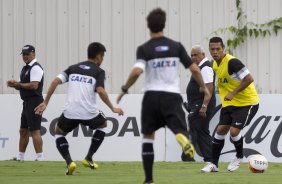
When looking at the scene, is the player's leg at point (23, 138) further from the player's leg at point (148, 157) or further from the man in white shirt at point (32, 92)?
the player's leg at point (148, 157)

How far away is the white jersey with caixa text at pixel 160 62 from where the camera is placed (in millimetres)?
11695

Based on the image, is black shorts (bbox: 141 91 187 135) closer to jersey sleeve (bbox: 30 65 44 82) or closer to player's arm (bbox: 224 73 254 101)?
player's arm (bbox: 224 73 254 101)

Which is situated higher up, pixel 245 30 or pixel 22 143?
pixel 245 30

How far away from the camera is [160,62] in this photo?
11.7 meters

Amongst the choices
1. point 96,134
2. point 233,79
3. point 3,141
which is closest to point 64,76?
point 96,134

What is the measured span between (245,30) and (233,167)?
260 inches

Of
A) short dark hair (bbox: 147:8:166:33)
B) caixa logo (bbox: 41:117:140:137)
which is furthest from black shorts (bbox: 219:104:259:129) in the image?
caixa logo (bbox: 41:117:140:137)

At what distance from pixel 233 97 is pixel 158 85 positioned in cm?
376

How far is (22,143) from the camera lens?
773 inches

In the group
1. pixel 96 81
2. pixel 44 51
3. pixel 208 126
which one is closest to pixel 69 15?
pixel 44 51

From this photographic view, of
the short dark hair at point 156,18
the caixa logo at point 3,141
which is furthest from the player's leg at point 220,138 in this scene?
the caixa logo at point 3,141

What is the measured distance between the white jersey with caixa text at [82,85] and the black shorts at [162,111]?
3374 mm

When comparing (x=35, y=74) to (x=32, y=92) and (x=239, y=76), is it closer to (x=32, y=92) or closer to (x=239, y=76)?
(x=32, y=92)

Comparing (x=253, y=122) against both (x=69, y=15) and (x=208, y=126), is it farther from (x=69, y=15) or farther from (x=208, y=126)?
(x=69, y=15)
